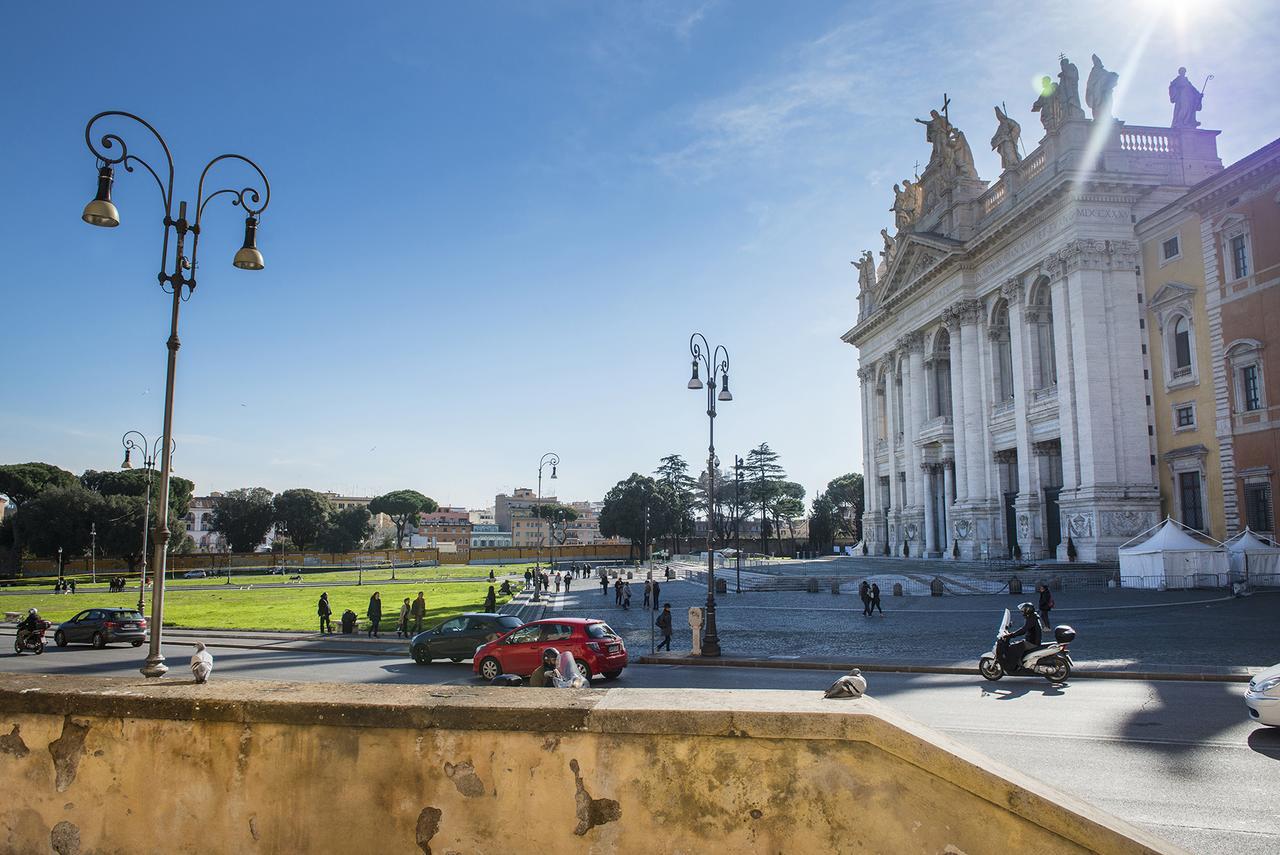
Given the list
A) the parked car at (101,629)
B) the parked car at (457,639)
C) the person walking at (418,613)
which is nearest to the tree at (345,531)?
the parked car at (101,629)

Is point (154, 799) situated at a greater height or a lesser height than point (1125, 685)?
greater

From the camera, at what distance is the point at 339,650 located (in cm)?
2456

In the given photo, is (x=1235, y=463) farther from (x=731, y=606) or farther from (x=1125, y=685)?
(x=1125, y=685)

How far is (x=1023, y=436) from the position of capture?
44.4 m

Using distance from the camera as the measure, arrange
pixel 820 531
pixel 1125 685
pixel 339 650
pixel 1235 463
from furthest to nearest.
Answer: pixel 820 531 < pixel 1235 463 < pixel 339 650 < pixel 1125 685

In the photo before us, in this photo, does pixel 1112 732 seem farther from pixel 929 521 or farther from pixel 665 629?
pixel 929 521

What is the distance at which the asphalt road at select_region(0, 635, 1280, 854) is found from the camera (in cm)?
710

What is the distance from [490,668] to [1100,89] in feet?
134

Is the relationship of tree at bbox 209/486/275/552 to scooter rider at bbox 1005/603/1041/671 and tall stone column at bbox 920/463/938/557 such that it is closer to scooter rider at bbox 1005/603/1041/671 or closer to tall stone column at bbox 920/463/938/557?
tall stone column at bbox 920/463/938/557

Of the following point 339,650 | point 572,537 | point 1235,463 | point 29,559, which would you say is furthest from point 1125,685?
point 572,537

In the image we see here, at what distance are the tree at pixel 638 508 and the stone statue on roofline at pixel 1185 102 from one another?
67.4 meters

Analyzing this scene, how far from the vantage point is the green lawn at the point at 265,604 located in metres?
33.2

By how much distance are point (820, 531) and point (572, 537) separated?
85.0 metres

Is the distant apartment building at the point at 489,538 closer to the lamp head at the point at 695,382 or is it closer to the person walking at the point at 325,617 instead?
the person walking at the point at 325,617
